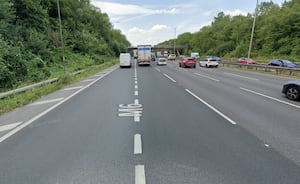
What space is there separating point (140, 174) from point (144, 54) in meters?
35.8

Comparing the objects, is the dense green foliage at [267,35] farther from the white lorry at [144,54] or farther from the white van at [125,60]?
the white van at [125,60]

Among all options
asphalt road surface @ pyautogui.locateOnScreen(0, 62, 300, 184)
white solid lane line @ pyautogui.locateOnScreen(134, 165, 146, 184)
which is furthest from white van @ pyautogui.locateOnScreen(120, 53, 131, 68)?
white solid lane line @ pyautogui.locateOnScreen(134, 165, 146, 184)

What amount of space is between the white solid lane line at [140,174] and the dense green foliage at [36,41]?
14.6 meters

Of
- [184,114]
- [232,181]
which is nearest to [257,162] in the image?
[232,181]

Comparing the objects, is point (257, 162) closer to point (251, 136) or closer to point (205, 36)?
point (251, 136)

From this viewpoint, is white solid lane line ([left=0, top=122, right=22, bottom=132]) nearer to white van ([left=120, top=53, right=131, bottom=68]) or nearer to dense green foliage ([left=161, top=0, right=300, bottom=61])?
white van ([left=120, top=53, right=131, bottom=68])

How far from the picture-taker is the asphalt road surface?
3574 mm

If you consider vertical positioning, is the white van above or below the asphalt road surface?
above

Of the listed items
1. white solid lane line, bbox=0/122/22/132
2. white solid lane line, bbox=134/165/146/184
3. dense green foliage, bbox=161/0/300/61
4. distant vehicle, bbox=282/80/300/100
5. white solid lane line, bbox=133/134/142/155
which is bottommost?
white solid lane line, bbox=0/122/22/132

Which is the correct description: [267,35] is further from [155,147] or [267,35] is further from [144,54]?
[155,147]

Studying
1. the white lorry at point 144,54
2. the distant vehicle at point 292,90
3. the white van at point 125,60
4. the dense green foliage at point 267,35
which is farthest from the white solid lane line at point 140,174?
the dense green foliage at point 267,35

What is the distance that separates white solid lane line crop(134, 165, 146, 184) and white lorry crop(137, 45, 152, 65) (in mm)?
34918

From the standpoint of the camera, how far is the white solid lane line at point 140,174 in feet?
11.2

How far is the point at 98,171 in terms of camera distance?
372cm
